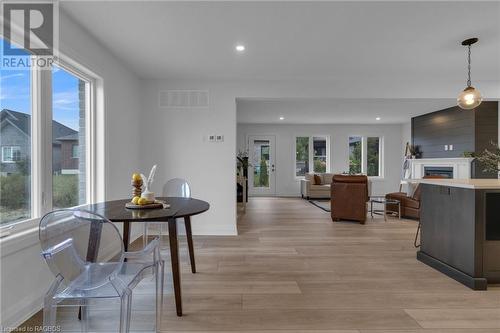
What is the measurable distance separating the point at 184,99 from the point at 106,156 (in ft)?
5.18

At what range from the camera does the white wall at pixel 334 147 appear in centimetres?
959

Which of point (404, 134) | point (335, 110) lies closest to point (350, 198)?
point (335, 110)

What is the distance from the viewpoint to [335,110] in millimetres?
7078

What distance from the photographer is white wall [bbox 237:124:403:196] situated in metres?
9.59

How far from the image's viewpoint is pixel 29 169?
221 cm

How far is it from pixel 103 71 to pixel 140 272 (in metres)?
2.54

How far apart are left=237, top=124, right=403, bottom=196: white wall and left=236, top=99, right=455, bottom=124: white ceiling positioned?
423 mm

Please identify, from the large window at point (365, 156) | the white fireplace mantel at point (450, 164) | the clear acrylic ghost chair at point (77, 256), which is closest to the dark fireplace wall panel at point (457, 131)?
the white fireplace mantel at point (450, 164)

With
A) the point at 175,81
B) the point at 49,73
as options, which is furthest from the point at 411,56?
the point at 49,73

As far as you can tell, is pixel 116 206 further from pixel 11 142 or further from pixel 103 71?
pixel 103 71

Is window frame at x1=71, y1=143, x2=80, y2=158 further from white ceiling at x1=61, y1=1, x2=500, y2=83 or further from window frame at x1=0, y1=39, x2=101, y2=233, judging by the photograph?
white ceiling at x1=61, y1=1, x2=500, y2=83

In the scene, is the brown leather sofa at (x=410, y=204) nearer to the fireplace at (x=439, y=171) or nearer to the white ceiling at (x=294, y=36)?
the fireplace at (x=439, y=171)

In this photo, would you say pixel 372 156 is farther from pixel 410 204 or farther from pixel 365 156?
pixel 410 204

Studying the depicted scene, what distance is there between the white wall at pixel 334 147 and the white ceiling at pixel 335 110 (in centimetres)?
42
